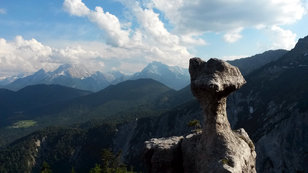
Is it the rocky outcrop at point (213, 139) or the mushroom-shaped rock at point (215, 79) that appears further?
the mushroom-shaped rock at point (215, 79)

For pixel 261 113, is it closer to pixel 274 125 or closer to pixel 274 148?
pixel 274 125

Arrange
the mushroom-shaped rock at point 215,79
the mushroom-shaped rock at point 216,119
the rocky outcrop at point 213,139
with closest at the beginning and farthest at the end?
the rocky outcrop at point 213,139 → the mushroom-shaped rock at point 216,119 → the mushroom-shaped rock at point 215,79

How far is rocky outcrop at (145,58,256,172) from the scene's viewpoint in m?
19.8

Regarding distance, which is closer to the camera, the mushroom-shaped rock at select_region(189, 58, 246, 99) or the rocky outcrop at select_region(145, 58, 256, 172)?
the rocky outcrop at select_region(145, 58, 256, 172)

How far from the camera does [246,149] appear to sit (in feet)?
72.0

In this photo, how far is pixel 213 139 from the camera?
68.8 ft

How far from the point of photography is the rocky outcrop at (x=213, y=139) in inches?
781

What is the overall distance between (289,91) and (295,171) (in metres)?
73.4

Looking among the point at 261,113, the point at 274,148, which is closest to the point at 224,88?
the point at 274,148

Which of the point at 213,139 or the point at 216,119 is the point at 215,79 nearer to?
the point at 216,119

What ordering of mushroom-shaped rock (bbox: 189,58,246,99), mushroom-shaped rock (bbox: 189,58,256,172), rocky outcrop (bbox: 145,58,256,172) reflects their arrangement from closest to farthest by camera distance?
rocky outcrop (bbox: 145,58,256,172) → mushroom-shaped rock (bbox: 189,58,256,172) → mushroom-shaped rock (bbox: 189,58,246,99)

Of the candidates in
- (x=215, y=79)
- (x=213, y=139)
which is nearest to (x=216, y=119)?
(x=213, y=139)

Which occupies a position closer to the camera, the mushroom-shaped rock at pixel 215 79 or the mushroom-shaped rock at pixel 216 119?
the mushroom-shaped rock at pixel 216 119

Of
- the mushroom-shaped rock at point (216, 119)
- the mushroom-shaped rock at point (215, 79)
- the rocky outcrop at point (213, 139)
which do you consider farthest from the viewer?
the mushroom-shaped rock at point (215, 79)
